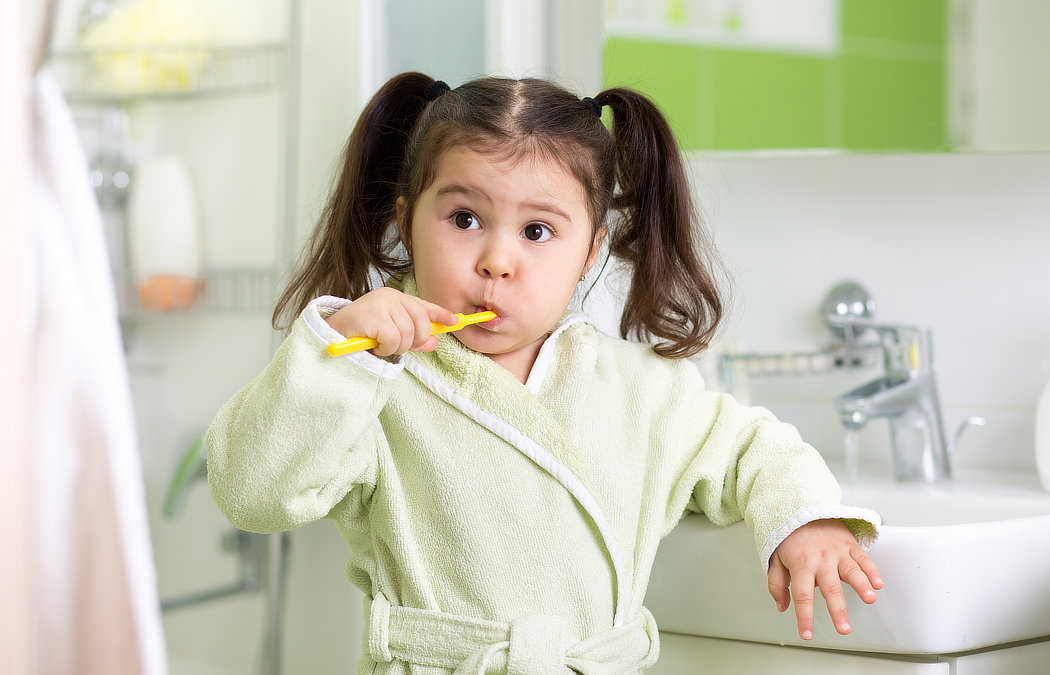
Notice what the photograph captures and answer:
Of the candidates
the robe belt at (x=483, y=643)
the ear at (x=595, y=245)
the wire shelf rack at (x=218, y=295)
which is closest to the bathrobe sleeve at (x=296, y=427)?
the robe belt at (x=483, y=643)

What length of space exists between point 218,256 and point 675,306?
35.9 inches

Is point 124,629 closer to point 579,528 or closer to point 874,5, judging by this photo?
point 579,528

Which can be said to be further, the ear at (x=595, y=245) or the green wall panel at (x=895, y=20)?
the green wall panel at (x=895, y=20)

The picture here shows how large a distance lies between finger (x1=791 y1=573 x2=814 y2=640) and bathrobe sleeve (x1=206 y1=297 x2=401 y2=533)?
0.32 meters

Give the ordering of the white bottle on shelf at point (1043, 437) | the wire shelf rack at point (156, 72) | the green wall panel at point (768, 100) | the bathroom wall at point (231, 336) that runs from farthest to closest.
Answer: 1. the wire shelf rack at point (156, 72)
2. the bathroom wall at point (231, 336)
3. the green wall panel at point (768, 100)
4. the white bottle on shelf at point (1043, 437)

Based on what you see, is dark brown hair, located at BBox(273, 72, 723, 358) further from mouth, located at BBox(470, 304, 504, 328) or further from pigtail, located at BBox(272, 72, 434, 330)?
mouth, located at BBox(470, 304, 504, 328)

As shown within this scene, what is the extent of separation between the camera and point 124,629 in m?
0.89

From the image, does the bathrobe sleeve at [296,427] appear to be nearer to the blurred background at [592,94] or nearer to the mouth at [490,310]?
the mouth at [490,310]

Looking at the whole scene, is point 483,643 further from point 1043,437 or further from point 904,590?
point 1043,437

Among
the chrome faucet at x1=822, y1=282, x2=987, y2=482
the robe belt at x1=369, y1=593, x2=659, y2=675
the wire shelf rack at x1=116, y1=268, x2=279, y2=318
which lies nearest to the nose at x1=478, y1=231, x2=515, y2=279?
the robe belt at x1=369, y1=593, x2=659, y2=675

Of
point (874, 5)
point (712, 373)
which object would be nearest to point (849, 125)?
point (874, 5)

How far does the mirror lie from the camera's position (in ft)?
3.60

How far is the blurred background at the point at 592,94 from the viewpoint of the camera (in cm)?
114

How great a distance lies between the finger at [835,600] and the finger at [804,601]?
0.01 metres
